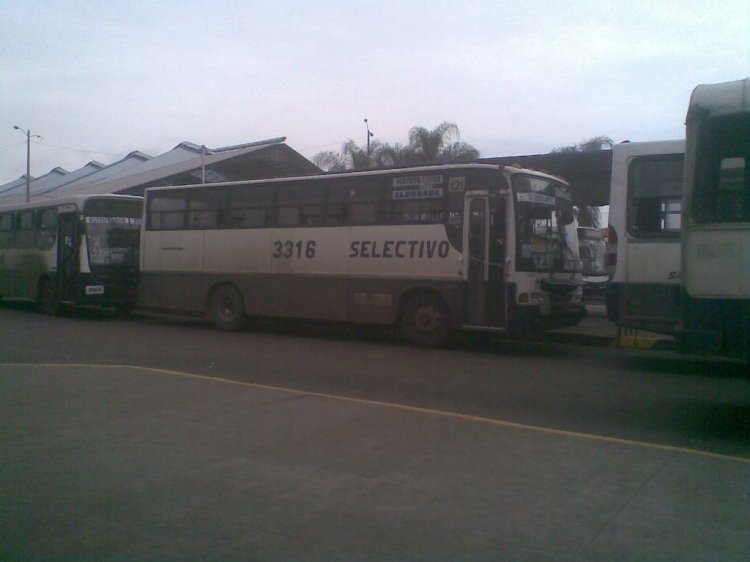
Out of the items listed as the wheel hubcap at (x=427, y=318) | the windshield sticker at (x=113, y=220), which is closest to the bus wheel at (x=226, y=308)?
the windshield sticker at (x=113, y=220)

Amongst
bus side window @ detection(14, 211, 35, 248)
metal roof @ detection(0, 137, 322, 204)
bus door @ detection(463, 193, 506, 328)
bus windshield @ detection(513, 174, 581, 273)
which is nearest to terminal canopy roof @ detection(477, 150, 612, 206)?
bus windshield @ detection(513, 174, 581, 273)

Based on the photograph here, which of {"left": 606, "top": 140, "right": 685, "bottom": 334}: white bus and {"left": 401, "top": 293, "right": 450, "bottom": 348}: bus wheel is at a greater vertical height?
{"left": 606, "top": 140, "right": 685, "bottom": 334}: white bus

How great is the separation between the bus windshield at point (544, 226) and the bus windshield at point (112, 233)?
11.9m

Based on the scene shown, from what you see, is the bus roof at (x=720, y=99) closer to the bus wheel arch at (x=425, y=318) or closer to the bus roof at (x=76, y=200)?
the bus wheel arch at (x=425, y=318)

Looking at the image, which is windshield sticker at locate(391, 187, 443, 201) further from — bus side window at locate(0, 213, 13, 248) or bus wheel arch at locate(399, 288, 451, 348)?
bus side window at locate(0, 213, 13, 248)

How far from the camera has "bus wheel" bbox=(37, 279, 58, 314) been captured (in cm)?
2106

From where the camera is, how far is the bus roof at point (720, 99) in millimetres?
8391

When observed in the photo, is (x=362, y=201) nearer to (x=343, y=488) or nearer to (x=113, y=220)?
(x=113, y=220)

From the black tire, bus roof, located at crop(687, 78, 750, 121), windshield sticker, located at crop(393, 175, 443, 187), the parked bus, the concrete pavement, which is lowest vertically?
the concrete pavement

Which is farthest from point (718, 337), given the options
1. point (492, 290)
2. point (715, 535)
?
point (492, 290)

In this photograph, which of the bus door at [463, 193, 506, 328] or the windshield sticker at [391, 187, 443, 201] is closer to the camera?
the bus door at [463, 193, 506, 328]

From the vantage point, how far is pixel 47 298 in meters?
21.5

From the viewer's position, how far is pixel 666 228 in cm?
1188

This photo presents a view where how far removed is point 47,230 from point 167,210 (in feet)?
16.4
